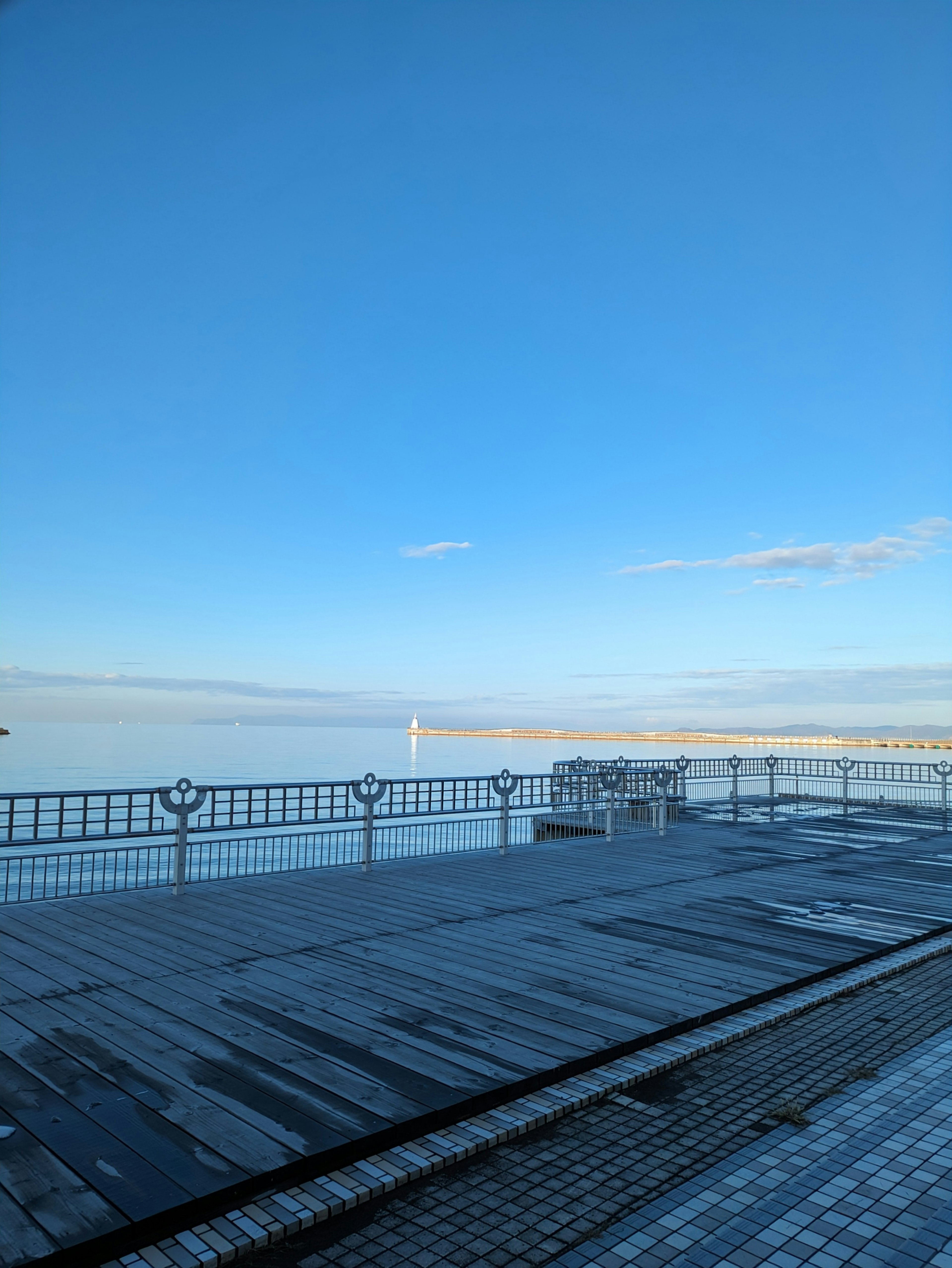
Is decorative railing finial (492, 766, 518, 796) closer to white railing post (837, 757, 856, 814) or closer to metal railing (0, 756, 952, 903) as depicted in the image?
metal railing (0, 756, 952, 903)

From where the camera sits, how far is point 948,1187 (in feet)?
10.8

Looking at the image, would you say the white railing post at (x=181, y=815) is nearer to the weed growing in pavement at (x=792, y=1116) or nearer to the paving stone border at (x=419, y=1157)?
the paving stone border at (x=419, y=1157)

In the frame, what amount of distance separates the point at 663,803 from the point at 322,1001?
35.8ft

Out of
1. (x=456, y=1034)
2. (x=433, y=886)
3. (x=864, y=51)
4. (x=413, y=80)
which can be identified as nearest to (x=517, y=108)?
(x=413, y=80)

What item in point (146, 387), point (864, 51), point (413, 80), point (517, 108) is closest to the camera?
point (864, 51)

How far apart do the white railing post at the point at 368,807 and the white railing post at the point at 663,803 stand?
21.5 feet

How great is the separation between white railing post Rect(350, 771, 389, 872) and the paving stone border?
236 inches

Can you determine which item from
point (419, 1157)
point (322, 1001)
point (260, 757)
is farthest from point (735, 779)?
point (260, 757)

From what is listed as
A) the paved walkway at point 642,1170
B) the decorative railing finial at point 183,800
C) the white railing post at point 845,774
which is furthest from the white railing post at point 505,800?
the white railing post at point 845,774

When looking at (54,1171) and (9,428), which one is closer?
(54,1171)

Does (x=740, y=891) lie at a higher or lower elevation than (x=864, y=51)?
lower

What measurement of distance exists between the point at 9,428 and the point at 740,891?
35.9m

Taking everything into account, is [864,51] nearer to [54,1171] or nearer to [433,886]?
[433,886]

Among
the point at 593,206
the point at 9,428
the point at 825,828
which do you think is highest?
the point at 593,206
